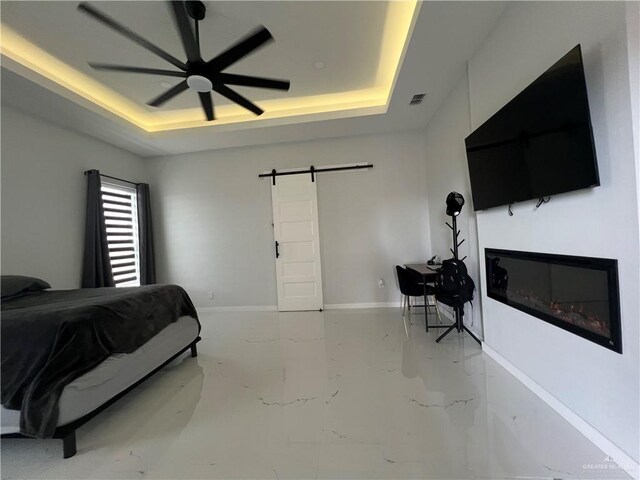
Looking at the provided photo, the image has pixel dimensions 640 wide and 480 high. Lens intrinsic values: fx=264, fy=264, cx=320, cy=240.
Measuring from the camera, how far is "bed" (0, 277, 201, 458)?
1399 millimetres

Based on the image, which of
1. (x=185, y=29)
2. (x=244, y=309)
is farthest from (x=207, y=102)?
(x=244, y=309)

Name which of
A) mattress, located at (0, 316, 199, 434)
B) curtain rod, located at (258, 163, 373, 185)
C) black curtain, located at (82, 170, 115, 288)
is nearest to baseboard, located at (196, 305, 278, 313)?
black curtain, located at (82, 170, 115, 288)

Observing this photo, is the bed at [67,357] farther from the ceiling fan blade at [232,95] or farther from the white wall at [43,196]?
the ceiling fan blade at [232,95]

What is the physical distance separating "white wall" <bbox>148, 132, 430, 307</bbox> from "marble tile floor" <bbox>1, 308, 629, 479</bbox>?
73.6 inches

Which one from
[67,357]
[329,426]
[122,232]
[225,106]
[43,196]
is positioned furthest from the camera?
[122,232]

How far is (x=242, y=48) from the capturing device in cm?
192

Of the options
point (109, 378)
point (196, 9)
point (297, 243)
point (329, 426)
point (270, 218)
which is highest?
point (196, 9)

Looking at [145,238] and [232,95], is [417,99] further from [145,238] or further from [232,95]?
[145,238]

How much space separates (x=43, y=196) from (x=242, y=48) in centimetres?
288

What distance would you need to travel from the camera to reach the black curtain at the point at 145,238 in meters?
4.31

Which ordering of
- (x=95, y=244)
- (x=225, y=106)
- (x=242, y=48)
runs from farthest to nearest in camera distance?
(x=225, y=106)
(x=95, y=244)
(x=242, y=48)

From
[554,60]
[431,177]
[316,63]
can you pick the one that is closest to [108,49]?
[316,63]

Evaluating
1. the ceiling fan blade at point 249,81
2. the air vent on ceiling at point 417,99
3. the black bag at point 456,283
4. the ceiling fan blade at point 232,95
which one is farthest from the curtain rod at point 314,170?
the black bag at point 456,283

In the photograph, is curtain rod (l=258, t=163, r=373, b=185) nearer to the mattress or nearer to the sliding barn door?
the sliding barn door
